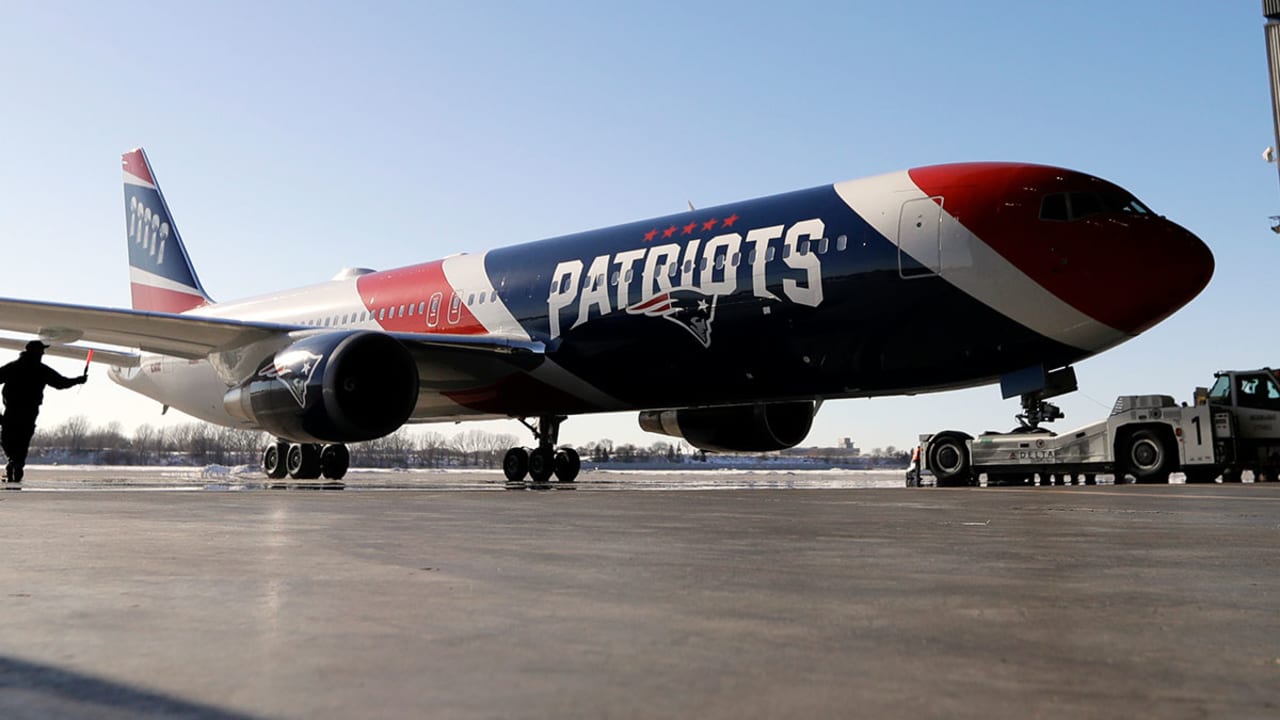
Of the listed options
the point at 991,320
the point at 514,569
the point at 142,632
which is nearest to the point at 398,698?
the point at 142,632

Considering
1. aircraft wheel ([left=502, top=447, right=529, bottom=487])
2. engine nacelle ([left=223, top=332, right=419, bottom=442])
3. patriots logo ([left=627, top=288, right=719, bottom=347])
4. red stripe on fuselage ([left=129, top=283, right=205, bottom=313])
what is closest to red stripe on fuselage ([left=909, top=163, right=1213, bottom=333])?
patriots logo ([left=627, top=288, right=719, bottom=347])

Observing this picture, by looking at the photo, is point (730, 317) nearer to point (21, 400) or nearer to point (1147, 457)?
point (1147, 457)

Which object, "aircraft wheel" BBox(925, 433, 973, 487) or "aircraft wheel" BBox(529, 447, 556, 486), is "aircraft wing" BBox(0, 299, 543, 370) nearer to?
"aircraft wheel" BBox(529, 447, 556, 486)

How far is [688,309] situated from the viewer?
11641 millimetres

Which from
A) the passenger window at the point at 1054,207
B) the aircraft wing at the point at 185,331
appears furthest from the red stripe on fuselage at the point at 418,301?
the passenger window at the point at 1054,207

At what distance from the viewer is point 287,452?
1714cm

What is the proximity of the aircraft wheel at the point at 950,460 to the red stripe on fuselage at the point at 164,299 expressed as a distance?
14351 millimetres

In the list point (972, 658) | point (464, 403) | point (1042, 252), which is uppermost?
point (1042, 252)

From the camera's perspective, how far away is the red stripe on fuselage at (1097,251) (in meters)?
9.80

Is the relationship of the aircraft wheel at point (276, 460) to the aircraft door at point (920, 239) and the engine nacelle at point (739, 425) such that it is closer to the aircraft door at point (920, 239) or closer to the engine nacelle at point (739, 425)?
the engine nacelle at point (739, 425)

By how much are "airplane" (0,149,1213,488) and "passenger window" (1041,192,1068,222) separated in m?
0.02

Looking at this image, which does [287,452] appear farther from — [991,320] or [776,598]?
[776,598]

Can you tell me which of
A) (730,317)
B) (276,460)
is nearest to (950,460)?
(730,317)

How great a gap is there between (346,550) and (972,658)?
2.43 m
